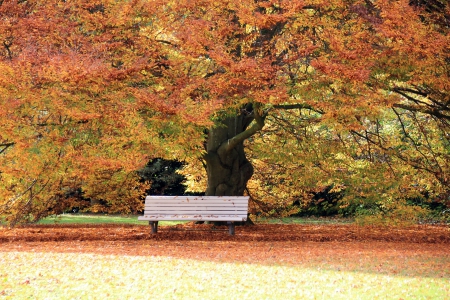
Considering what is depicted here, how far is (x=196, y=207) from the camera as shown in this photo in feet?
40.8

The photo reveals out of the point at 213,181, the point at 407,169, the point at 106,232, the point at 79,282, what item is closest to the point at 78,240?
the point at 106,232

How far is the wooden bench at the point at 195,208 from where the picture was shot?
12289 mm

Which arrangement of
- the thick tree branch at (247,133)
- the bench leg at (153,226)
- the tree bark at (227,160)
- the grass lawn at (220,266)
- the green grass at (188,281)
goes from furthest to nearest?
the tree bark at (227,160) → the bench leg at (153,226) → the thick tree branch at (247,133) → the grass lawn at (220,266) → the green grass at (188,281)

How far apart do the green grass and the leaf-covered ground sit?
1 centimetres

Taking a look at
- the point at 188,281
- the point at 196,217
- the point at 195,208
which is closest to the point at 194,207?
the point at 195,208

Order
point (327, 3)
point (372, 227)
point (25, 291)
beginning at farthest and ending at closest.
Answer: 1. point (372, 227)
2. point (327, 3)
3. point (25, 291)

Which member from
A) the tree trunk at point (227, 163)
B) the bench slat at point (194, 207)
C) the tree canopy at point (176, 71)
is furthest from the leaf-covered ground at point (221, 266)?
the tree canopy at point (176, 71)

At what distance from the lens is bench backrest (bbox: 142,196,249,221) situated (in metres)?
12.3

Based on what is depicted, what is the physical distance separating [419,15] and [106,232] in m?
7.76

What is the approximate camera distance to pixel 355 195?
46.9ft

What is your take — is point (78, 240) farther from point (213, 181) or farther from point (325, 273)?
point (325, 273)

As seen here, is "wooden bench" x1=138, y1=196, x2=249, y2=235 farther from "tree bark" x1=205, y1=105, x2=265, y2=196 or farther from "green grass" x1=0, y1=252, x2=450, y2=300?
"green grass" x1=0, y1=252, x2=450, y2=300

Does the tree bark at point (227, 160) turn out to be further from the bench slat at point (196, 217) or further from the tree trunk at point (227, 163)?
the bench slat at point (196, 217)

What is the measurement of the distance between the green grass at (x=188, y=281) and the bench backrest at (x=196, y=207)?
3901 mm
